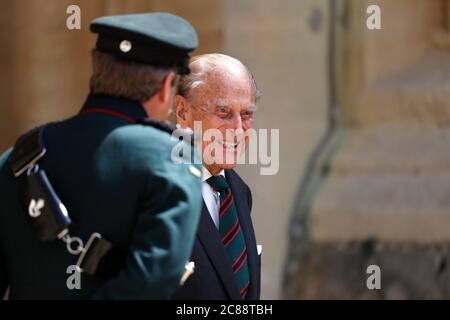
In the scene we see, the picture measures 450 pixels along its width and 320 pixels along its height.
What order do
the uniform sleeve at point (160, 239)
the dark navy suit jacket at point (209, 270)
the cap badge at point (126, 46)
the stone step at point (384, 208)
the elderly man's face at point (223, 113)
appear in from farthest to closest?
the stone step at point (384, 208), the elderly man's face at point (223, 113), the dark navy suit jacket at point (209, 270), the cap badge at point (126, 46), the uniform sleeve at point (160, 239)

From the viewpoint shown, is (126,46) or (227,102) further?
(227,102)

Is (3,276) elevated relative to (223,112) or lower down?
lower down

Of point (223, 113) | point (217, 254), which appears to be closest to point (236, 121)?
point (223, 113)

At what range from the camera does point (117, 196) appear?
2.16 metres

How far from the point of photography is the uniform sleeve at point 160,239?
211cm

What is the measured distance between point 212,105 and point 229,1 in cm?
183

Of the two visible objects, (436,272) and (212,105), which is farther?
(436,272)

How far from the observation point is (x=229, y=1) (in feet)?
15.4

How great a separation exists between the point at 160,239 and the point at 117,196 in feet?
0.42

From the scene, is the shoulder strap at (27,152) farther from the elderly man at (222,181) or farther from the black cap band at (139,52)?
the elderly man at (222,181)

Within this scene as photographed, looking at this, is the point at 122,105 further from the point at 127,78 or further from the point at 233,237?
the point at 233,237

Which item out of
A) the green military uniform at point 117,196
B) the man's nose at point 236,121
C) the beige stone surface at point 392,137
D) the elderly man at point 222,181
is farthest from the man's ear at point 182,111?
the beige stone surface at point 392,137
